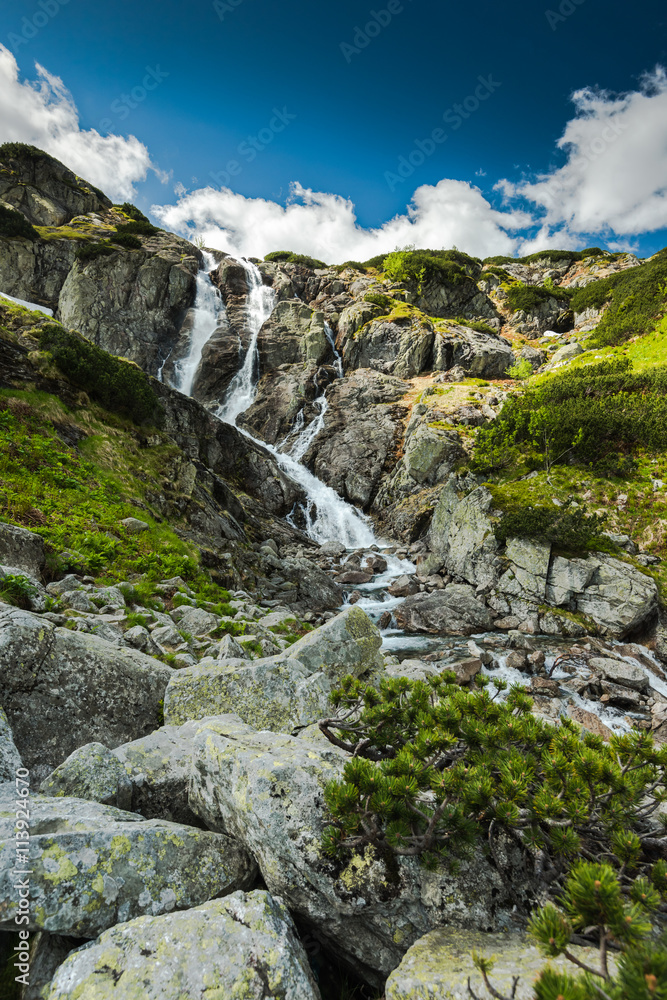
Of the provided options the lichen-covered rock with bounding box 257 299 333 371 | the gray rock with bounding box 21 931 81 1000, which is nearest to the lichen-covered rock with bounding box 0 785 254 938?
the gray rock with bounding box 21 931 81 1000

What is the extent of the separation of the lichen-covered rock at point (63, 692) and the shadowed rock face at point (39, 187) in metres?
87.1

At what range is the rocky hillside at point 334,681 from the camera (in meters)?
2.61

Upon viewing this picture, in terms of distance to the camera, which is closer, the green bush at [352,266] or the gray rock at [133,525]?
the gray rock at [133,525]

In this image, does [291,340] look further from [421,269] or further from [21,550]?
[21,550]

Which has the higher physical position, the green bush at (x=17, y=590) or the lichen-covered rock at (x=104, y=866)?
the green bush at (x=17, y=590)

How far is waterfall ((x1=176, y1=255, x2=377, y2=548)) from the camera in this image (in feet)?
119

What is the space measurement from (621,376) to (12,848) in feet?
130

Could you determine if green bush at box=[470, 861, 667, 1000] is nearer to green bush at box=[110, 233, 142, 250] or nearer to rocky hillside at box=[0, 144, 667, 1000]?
rocky hillside at box=[0, 144, 667, 1000]

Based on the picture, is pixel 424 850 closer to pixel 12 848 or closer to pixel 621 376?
pixel 12 848

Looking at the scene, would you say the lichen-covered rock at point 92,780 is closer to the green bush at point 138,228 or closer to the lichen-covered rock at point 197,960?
the lichen-covered rock at point 197,960

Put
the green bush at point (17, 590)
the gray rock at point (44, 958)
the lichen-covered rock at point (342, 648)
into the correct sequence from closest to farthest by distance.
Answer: the gray rock at point (44, 958), the green bush at point (17, 590), the lichen-covered rock at point (342, 648)

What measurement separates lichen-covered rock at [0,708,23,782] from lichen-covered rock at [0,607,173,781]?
846 mm

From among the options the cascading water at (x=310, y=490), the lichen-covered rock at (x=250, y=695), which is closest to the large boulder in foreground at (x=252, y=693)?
the lichen-covered rock at (x=250, y=695)

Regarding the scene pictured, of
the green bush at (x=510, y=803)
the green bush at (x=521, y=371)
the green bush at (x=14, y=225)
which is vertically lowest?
the green bush at (x=510, y=803)
